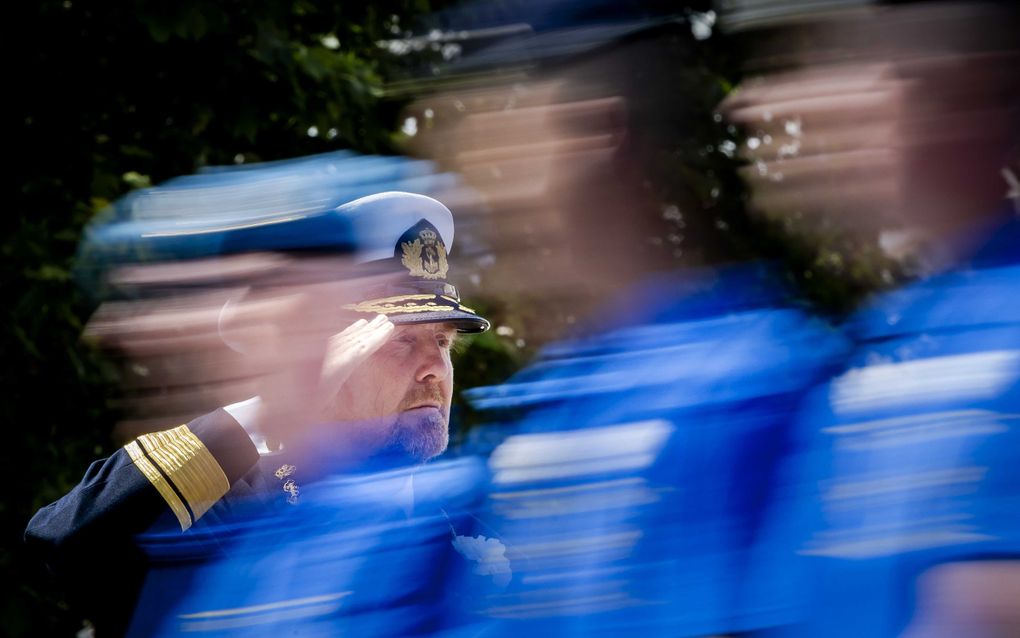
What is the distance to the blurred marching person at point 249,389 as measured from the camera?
5.82 ft

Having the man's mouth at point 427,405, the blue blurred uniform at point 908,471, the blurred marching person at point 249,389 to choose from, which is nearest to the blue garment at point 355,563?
the blurred marching person at point 249,389

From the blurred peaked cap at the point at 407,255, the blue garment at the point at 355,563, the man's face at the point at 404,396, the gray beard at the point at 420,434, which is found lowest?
the gray beard at the point at 420,434

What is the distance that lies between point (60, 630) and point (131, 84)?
1.78m

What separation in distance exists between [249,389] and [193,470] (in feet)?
0.52

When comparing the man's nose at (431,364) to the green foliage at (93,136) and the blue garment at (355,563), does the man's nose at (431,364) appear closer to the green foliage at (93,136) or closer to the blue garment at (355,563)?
the blue garment at (355,563)

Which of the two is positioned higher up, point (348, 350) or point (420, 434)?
point (348, 350)

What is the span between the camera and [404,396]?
1973 millimetres

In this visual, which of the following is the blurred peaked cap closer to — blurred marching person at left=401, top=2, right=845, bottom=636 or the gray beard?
the gray beard

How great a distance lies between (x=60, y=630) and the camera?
11.7 ft

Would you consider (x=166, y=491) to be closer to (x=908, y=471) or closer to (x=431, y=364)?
(x=431, y=364)

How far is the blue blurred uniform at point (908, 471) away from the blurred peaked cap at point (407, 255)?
1112 mm

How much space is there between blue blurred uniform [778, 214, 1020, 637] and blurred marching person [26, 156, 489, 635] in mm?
896

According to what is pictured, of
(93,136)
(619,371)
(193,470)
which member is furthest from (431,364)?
(93,136)

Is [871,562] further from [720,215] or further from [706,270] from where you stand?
[720,215]
